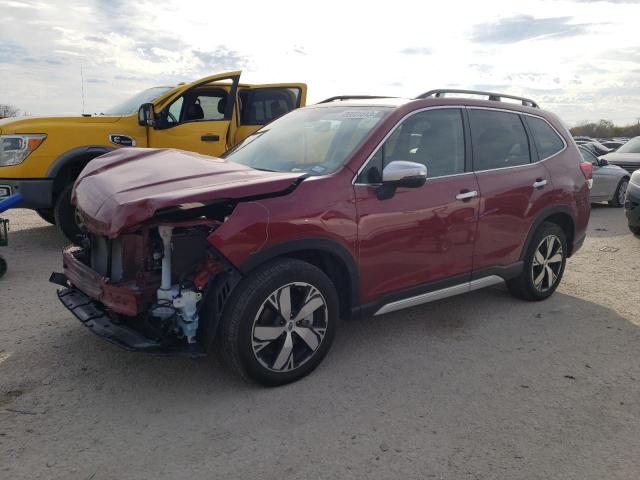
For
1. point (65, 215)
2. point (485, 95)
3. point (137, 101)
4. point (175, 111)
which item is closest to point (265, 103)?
point (175, 111)

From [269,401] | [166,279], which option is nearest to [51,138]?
[166,279]

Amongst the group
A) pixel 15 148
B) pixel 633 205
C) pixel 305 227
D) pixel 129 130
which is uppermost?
pixel 129 130

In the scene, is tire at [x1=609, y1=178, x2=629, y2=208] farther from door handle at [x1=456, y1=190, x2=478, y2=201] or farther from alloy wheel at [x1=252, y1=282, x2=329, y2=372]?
alloy wheel at [x1=252, y1=282, x2=329, y2=372]

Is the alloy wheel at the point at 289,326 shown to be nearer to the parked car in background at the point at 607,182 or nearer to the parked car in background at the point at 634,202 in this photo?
the parked car in background at the point at 634,202

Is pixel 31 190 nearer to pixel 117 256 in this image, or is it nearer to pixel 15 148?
pixel 15 148

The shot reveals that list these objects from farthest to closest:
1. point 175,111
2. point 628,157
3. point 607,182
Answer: point 628,157 < point 607,182 < point 175,111

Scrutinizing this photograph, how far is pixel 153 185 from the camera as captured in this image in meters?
3.34

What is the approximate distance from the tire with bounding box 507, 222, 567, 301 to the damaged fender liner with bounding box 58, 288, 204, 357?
10.9 ft

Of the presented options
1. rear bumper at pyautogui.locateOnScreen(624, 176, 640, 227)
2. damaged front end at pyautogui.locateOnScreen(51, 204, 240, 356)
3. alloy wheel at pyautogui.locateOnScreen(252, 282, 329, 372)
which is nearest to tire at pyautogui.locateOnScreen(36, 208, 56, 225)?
damaged front end at pyautogui.locateOnScreen(51, 204, 240, 356)

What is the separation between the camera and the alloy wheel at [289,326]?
3344 millimetres

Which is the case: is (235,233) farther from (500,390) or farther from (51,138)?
(51,138)

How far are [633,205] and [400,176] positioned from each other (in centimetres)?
666

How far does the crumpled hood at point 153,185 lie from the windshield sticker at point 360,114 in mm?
845

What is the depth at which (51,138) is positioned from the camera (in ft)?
21.7
